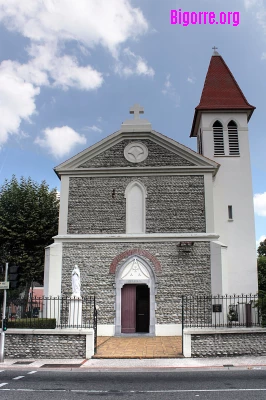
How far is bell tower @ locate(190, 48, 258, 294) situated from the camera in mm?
21266

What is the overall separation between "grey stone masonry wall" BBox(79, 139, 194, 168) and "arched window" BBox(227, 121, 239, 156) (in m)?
4.03

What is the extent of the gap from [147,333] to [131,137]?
980cm

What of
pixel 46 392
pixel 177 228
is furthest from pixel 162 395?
pixel 177 228

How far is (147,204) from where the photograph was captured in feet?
65.8

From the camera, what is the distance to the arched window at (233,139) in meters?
23.2

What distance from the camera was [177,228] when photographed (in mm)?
19672

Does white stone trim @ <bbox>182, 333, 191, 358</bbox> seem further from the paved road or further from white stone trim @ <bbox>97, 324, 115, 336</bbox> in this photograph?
white stone trim @ <bbox>97, 324, 115, 336</bbox>

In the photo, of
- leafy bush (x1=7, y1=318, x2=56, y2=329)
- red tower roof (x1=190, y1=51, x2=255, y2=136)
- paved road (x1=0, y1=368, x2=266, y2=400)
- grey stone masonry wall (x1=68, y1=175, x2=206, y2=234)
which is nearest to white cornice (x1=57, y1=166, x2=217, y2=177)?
grey stone masonry wall (x1=68, y1=175, x2=206, y2=234)

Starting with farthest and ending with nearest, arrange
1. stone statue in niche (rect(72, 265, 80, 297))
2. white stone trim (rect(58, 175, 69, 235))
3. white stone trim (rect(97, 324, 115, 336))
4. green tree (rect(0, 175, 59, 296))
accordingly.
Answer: green tree (rect(0, 175, 59, 296)), white stone trim (rect(58, 175, 69, 235)), white stone trim (rect(97, 324, 115, 336)), stone statue in niche (rect(72, 265, 80, 297))

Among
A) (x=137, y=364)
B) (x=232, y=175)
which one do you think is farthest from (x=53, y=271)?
(x=232, y=175)

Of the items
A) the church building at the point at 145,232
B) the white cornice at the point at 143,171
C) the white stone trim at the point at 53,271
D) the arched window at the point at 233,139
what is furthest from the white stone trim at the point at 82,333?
the arched window at the point at 233,139

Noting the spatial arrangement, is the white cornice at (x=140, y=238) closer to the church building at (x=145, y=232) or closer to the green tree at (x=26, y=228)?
the church building at (x=145, y=232)

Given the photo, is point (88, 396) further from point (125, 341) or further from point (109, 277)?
point (109, 277)

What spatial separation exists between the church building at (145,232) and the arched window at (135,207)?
0.16ft
